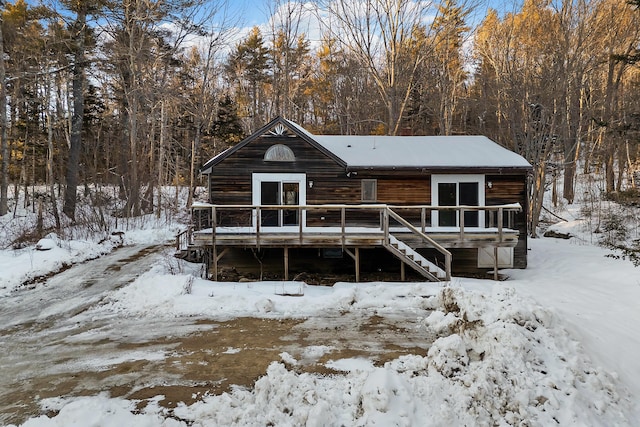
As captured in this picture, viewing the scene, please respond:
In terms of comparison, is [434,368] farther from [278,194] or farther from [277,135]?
[277,135]

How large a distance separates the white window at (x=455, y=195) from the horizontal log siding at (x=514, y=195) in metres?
0.36

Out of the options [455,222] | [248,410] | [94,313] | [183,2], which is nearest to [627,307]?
[455,222]

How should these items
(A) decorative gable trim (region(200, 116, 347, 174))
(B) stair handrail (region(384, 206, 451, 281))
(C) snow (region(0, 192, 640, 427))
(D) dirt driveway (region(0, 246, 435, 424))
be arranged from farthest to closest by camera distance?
(A) decorative gable trim (region(200, 116, 347, 174)), (B) stair handrail (region(384, 206, 451, 281)), (D) dirt driveway (region(0, 246, 435, 424)), (C) snow (region(0, 192, 640, 427))

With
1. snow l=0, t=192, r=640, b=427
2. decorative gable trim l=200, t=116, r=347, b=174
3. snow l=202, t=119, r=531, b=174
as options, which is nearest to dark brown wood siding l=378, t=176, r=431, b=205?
snow l=202, t=119, r=531, b=174

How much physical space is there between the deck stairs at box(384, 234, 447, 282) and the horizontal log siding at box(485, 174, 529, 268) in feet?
13.1

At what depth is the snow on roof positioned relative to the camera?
1236cm

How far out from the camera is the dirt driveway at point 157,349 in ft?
15.8

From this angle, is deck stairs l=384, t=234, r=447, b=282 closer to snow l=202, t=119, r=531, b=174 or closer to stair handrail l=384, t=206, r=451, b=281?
stair handrail l=384, t=206, r=451, b=281

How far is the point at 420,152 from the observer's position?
13555mm

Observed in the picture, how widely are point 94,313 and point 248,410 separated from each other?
575 cm

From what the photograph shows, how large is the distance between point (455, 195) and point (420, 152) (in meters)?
2.02

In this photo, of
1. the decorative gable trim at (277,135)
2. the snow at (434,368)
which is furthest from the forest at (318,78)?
the snow at (434,368)

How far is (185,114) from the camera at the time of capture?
32.4m

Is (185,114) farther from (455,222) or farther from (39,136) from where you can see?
(455,222)
